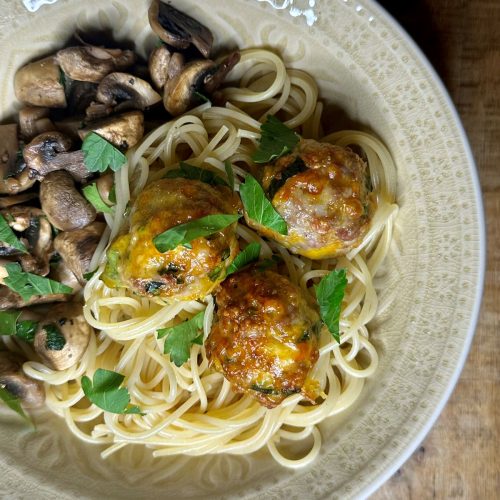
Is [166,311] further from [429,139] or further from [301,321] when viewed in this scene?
[429,139]

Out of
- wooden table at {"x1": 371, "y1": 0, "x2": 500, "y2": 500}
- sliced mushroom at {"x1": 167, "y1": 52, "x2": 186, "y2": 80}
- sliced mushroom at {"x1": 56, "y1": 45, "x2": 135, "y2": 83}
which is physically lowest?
wooden table at {"x1": 371, "y1": 0, "x2": 500, "y2": 500}

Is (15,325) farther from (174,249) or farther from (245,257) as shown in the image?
(245,257)

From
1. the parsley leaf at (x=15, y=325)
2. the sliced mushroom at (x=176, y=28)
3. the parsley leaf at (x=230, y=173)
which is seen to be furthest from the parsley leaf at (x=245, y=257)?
the parsley leaf at (x=15, y=325)

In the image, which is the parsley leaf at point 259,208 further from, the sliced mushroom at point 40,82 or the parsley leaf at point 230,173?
the sliced mushroom at point 40,82

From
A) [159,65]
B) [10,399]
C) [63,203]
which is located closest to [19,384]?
[10,399]

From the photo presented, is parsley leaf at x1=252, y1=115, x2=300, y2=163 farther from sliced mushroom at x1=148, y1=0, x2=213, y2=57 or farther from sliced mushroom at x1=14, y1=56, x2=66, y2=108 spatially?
sliced mushroom at x1=14, y1=56, x2=66, y2=108

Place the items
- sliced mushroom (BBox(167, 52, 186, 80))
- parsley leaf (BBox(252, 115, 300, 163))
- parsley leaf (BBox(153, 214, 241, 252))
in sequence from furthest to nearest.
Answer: sliced mushroom (BBox(167, 52, 186, 80)) < parsley leaf (BBox(252, 115, 300, 163)) < parsley leaf (BBox(153, 214, 241, 252))

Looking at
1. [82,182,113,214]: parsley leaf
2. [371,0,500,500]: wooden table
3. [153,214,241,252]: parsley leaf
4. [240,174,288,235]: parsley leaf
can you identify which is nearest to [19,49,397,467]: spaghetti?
[82,182,113,214]: parsley leaf
